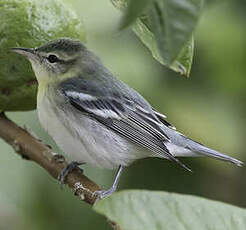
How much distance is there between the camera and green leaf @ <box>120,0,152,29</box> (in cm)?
94

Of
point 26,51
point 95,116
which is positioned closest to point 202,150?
point 95,116

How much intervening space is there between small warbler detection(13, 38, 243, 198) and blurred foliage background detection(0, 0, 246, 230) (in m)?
0.18

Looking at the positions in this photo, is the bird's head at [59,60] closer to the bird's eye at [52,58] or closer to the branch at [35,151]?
the bird's eye at [52,58]

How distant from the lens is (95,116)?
3.15 metres

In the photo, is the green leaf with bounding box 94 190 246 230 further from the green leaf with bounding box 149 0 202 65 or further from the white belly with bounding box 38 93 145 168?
the white belly with bounding box 38 93 145 168

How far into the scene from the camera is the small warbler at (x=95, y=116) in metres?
2.93

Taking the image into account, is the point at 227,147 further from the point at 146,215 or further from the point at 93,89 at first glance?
the point at 146,215

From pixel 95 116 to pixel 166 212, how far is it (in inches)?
69.6

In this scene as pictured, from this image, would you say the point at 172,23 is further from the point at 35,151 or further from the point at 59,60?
the point at 59,60

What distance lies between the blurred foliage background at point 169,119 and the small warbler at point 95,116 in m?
0.18

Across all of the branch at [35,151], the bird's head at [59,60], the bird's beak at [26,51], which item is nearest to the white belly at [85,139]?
the bird's head at [59,60]

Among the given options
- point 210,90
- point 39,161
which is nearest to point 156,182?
point 210,90

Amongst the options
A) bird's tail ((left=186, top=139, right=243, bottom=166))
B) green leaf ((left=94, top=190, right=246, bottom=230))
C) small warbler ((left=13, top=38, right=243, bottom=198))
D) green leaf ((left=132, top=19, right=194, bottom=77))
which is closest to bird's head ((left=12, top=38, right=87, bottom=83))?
small warbler ((left=13, top=38, right=243, bottom=198))

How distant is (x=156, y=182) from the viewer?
346cm
